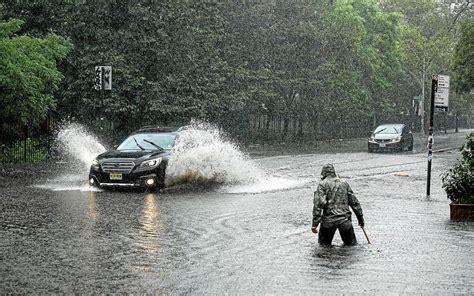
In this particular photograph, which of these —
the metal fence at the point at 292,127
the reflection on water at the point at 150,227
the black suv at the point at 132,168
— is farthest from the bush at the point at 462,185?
the metal fence at the point at 292,127

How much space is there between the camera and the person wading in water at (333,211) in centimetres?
1071

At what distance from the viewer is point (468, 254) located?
10242 mm

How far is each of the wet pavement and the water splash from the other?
80cm

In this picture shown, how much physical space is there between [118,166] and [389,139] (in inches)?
1056

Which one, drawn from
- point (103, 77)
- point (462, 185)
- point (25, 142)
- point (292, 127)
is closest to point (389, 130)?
point (292, 127)

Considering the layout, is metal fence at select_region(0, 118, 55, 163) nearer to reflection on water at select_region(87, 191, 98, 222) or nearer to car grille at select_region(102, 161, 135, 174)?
car grille at select_region(102, 161, 135, 174)

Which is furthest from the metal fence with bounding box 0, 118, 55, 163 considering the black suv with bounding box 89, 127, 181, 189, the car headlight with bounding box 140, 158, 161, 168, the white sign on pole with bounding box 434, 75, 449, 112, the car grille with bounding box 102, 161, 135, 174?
the white sign on pole with bounding box 434, 75, 449, 112

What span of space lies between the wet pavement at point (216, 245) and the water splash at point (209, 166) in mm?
805

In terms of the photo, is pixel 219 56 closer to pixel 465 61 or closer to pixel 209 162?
pixel 465 61

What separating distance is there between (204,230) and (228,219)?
1479 mm

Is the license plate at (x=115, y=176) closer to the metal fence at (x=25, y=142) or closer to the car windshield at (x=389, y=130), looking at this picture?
the metal fence at (x=25, y=142)

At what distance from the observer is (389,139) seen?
4216cm

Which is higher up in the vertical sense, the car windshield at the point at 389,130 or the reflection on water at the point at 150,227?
the car windshield at the point at 389,130

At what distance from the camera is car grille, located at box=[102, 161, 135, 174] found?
17891 mm
